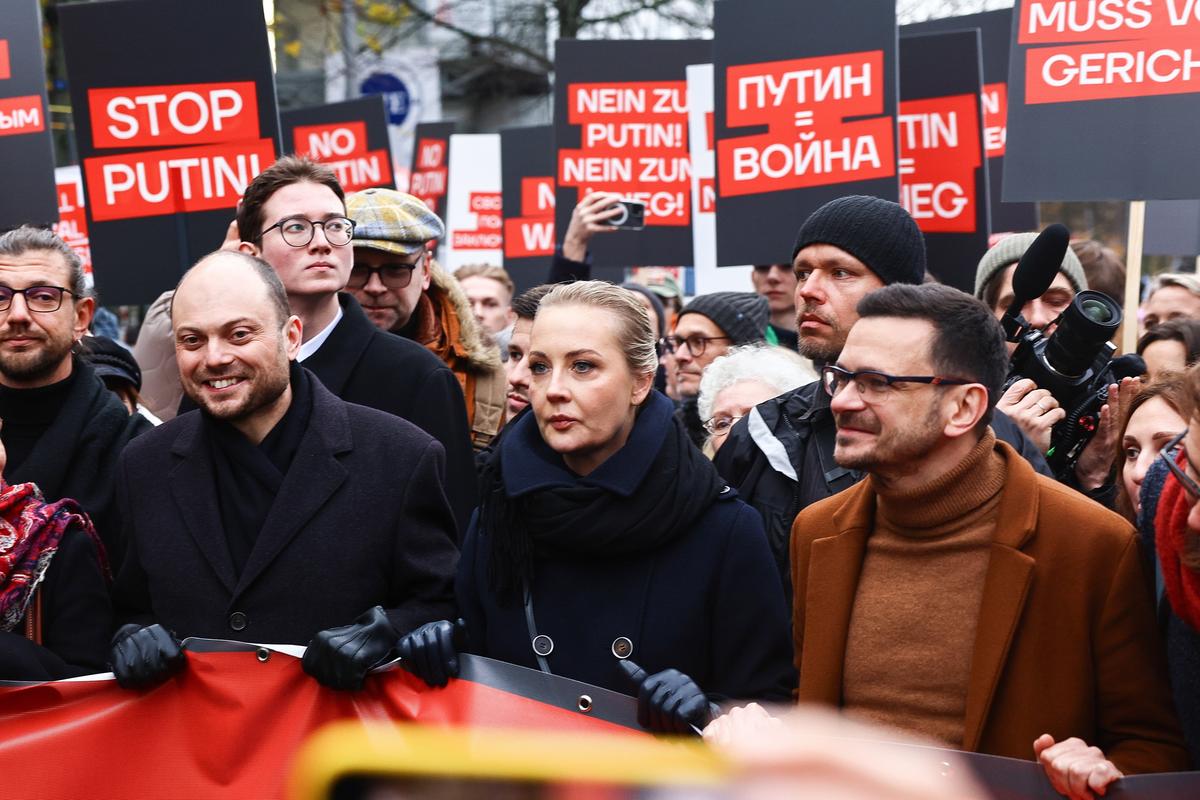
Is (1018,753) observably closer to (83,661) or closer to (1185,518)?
(1185,518)

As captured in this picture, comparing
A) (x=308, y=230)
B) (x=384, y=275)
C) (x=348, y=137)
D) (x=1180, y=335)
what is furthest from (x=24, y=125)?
(x=1180, y=335)


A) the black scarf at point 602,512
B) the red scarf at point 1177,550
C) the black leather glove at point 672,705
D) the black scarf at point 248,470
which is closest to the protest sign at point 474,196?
the black scarf at point 248,470

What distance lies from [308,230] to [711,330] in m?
2.15

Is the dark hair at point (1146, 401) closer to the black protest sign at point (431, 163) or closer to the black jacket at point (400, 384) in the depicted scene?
the black jacket at point (400, 384)

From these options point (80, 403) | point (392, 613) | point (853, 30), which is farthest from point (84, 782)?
point (853, 30)

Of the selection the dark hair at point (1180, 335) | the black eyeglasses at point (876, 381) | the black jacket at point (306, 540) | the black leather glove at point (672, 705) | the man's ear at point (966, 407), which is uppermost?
the black eyeglasses at point (876, 381)

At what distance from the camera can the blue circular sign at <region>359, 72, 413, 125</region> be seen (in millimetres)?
29578

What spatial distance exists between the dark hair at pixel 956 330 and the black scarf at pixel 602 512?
514mm

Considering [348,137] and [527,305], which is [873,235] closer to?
[527,305]

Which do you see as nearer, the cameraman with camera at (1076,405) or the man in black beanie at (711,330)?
the cameraman with camera at (1076,405)

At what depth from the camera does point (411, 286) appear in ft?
15.5

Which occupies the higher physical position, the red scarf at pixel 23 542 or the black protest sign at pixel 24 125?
the black protest sign at pixel 24 125

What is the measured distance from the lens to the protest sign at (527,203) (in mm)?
10336

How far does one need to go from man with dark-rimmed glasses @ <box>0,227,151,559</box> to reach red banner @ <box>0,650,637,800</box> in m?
0.64
